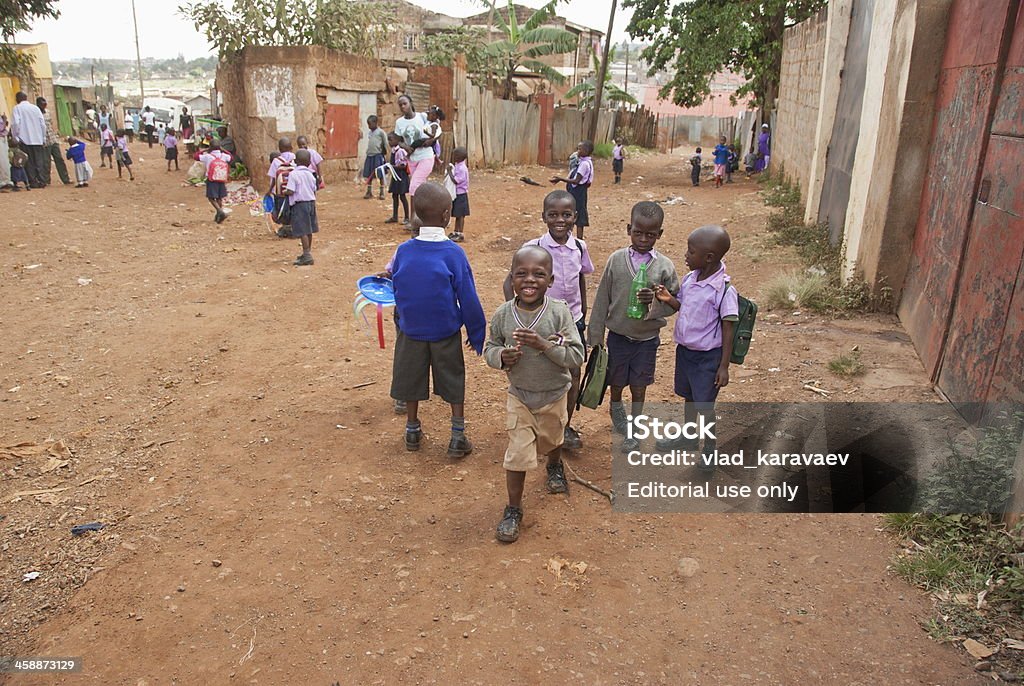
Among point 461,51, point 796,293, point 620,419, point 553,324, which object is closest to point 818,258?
point 796,293

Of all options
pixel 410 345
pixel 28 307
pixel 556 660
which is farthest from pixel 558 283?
pixel 28 307

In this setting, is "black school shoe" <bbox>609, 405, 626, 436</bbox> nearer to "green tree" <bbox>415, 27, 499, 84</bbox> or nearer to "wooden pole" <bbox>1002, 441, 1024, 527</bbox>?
"wooden pole" <bbox>1002, 441, 1024, 527</bbox>

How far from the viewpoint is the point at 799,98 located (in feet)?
42.9

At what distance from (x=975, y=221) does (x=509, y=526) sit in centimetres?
353

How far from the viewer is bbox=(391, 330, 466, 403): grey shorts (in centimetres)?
389

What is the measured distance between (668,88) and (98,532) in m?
17.2

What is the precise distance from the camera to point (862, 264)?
6402 millimetres

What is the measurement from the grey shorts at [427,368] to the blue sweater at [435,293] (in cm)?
6

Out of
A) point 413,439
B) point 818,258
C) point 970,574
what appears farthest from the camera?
point 818,258

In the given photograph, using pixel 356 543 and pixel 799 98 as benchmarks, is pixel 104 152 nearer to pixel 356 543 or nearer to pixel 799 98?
pixel 799 98

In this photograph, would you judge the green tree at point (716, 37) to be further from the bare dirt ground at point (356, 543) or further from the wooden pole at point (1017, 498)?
the wooden pole at point (1017, 498)

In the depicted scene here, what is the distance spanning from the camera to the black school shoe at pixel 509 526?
126 inches

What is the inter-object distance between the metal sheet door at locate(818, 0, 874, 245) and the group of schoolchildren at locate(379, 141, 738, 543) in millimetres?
4744

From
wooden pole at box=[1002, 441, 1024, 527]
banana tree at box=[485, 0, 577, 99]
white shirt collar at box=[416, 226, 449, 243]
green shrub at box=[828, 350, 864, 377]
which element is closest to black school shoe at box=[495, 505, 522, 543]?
white shirt collar at box=[416, 226, 449, 243]
